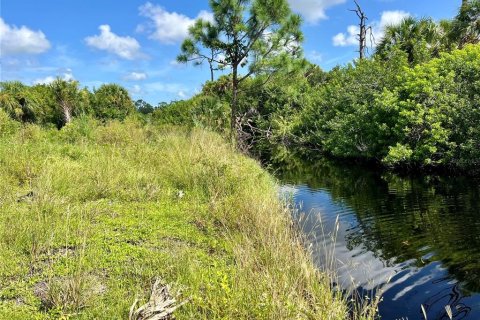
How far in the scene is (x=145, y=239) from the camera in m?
5.78

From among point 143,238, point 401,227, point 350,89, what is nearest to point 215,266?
point 143,238

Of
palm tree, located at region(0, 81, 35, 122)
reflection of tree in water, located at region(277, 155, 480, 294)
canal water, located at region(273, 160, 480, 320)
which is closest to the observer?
canal water, located at region(273, 160, 480, 320)

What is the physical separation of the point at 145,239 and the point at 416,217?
5.63 metres

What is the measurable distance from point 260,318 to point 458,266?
3643 millimetres

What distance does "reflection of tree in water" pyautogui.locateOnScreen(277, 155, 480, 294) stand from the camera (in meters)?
6.05

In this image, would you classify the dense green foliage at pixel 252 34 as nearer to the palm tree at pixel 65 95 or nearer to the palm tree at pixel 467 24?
the palm tree at pixel 467 24

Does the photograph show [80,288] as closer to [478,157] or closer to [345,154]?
[478,157]

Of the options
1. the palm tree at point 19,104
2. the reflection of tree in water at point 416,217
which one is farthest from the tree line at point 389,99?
the palm tree at point 19,104

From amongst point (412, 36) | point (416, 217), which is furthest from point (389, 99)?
point (412, 36)

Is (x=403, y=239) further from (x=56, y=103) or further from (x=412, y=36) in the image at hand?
(x=56, y=103)

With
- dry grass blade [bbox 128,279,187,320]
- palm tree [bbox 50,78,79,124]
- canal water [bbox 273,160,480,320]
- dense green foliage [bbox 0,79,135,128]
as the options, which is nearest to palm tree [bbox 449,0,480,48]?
canal water [bbox 273,160,480,320]

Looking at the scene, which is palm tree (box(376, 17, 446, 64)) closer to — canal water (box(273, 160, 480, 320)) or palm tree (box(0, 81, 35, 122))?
canal water (box(273, 160, 480, 320))

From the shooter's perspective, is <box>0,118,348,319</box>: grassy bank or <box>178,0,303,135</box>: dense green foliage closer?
<box>0,118,348,319</box>: grassy bank

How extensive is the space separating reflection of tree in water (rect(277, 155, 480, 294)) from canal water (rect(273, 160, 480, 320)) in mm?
14
